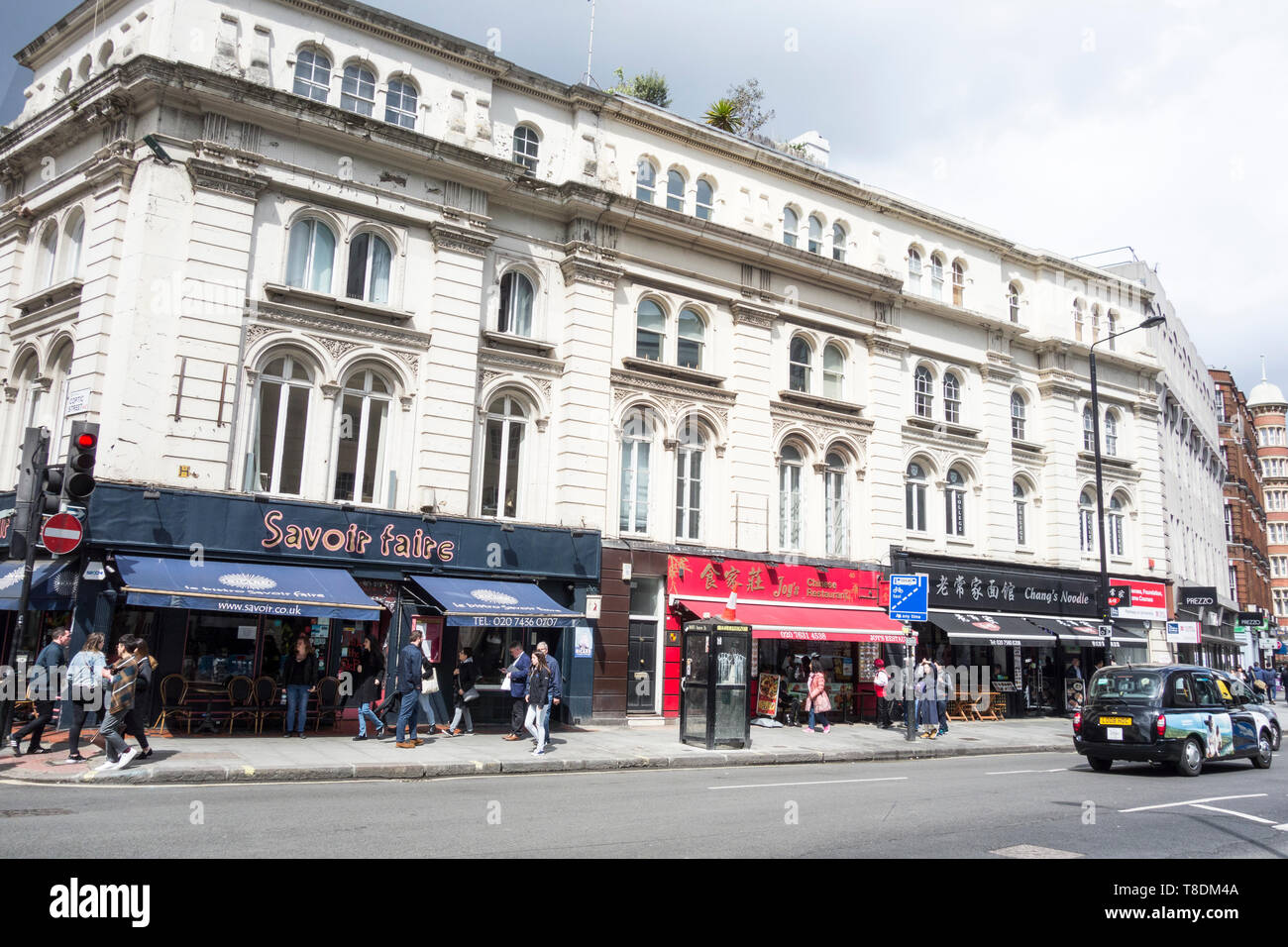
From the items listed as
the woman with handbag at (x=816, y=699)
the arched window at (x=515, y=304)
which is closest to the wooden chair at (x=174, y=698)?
the arched window at (x=515, y=304)

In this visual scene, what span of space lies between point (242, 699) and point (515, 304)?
401 inches

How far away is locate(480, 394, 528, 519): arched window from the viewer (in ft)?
70.1

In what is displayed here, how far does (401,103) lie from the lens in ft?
68.7

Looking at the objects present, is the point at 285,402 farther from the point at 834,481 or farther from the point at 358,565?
the point at 834,481

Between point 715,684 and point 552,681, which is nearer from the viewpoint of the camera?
point 552,681

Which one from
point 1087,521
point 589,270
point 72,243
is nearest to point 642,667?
point 589,270

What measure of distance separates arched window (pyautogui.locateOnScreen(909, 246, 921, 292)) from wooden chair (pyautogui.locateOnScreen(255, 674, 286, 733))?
20457 millimetres

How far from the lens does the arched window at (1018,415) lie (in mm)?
31203

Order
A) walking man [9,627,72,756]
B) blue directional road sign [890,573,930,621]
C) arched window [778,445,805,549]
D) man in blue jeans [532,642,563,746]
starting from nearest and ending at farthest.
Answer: walking man [9,627,72,756] → man in blue jeans [532,642,563,746] → blue directional road sign [890,573,930,621] → arched window [778,445,805,549]

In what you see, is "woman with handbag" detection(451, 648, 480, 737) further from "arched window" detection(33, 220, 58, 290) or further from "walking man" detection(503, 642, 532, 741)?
"arched window" detection(33, 220, 58, 290)

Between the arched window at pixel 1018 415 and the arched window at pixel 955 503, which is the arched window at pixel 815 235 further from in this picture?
the arched window at pixel 1018 415

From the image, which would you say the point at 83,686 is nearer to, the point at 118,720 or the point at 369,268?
the point at 118,720

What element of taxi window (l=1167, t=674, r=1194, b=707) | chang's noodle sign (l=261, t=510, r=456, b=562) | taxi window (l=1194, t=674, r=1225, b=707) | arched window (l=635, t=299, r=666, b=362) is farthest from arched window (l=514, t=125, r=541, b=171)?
taxi window (l=1194, t=674, r=1225, b=707)

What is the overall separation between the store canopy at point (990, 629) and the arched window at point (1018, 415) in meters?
6.09
